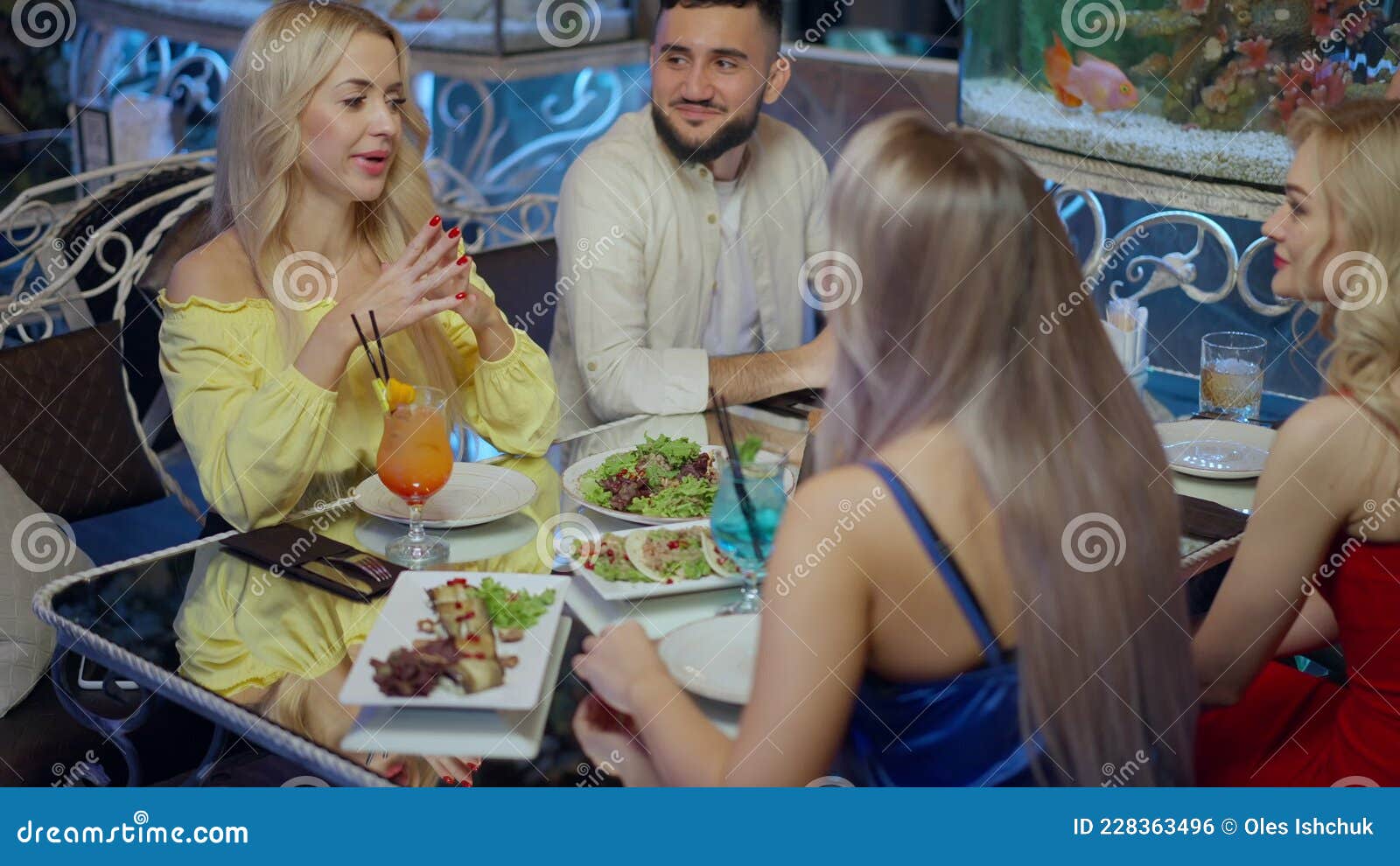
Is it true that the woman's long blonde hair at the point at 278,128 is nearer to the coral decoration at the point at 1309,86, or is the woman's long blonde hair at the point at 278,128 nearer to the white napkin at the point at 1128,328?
the white napkin at the point at 1128,328

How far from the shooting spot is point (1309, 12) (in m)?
2.77

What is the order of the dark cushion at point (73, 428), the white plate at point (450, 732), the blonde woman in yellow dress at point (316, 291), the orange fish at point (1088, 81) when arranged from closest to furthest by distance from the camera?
the white plate at point (450, 732) < the blonde woman in yellow dress at point (316, 291) < the dark cushion at point (73, 428) < the orange fish at point (1088, 81)

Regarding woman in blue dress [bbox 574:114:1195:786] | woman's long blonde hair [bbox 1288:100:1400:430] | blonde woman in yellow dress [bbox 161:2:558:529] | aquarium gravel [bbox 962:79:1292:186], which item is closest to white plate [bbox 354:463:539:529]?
blonde woman in yellow dress [bbox 161:2:558:529]

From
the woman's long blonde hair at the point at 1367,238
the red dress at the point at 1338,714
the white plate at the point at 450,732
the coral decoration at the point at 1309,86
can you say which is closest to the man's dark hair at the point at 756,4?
the coral decoration at the point at 1309,86

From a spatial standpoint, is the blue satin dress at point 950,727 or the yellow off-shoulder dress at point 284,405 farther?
the yellow off-shoulder dress at point 284,405

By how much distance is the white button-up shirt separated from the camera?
258 cm

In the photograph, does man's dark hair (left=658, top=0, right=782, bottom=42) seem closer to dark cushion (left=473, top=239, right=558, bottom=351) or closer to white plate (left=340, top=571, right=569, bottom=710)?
dark cushion (left=473, top=239, right=558, bottom=351)

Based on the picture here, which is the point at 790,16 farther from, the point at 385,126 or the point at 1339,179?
the point at 1339,179

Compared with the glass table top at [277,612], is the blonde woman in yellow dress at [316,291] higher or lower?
higher

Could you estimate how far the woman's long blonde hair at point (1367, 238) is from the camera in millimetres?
1595

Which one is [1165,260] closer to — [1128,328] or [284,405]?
[1128,328]

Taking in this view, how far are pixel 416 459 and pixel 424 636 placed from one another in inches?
13.2

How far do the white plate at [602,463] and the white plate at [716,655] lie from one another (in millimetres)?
247

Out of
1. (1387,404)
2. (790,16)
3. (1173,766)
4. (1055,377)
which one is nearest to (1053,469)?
(1055,377)
